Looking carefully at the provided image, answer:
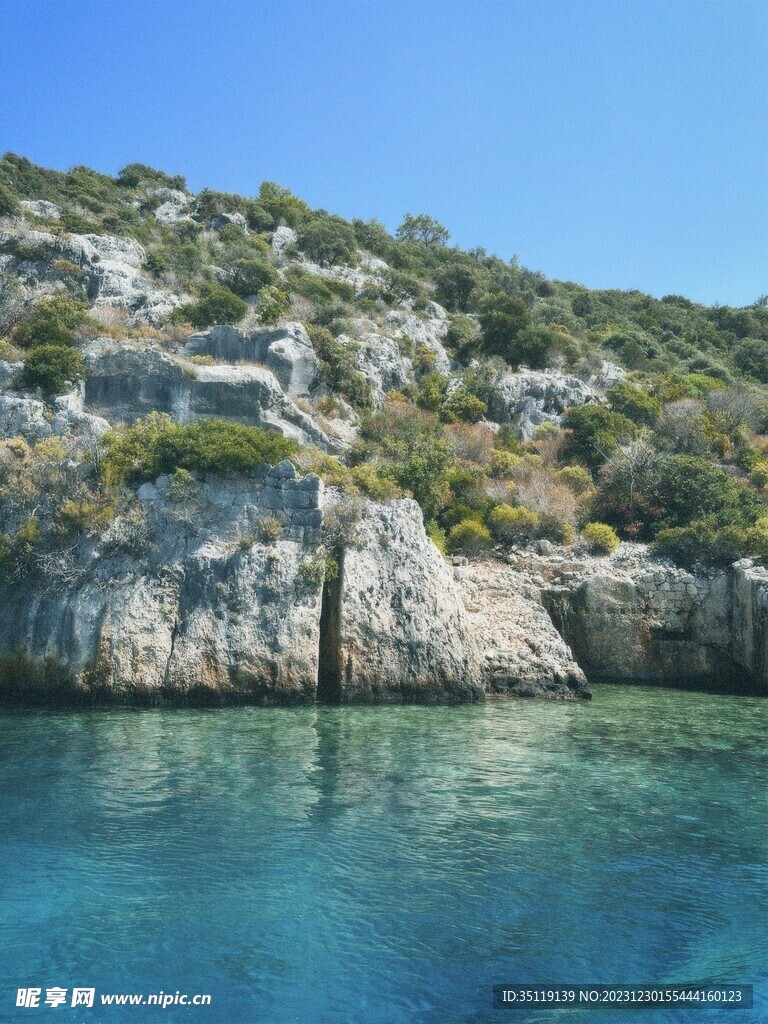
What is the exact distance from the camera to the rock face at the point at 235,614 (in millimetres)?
17734

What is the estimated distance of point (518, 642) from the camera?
2033cm

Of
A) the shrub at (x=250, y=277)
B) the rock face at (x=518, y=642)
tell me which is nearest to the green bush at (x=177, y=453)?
the rock face at (x=518, y=642)

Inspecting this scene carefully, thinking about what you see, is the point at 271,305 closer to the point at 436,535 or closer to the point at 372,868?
the point at 436,535

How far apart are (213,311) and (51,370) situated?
11.1m

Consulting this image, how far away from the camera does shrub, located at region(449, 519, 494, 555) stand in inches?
985

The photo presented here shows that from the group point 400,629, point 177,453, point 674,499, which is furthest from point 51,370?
point 674,499

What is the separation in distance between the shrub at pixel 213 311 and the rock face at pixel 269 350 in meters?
3.17

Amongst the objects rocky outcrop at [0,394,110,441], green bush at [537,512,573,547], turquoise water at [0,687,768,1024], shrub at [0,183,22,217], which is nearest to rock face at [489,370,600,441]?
green bush at [537,512,573,547]

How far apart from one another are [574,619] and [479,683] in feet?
15.8

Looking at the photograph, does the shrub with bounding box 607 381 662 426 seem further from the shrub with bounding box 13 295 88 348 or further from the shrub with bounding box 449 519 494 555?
the shrub with bounding box 13 295 88 348

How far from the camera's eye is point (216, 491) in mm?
20000

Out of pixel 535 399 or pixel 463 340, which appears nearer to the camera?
pixel 535 399

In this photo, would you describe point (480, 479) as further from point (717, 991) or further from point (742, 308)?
point (742, 308)

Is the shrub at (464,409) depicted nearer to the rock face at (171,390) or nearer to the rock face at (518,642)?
the rock face at (171,390)
